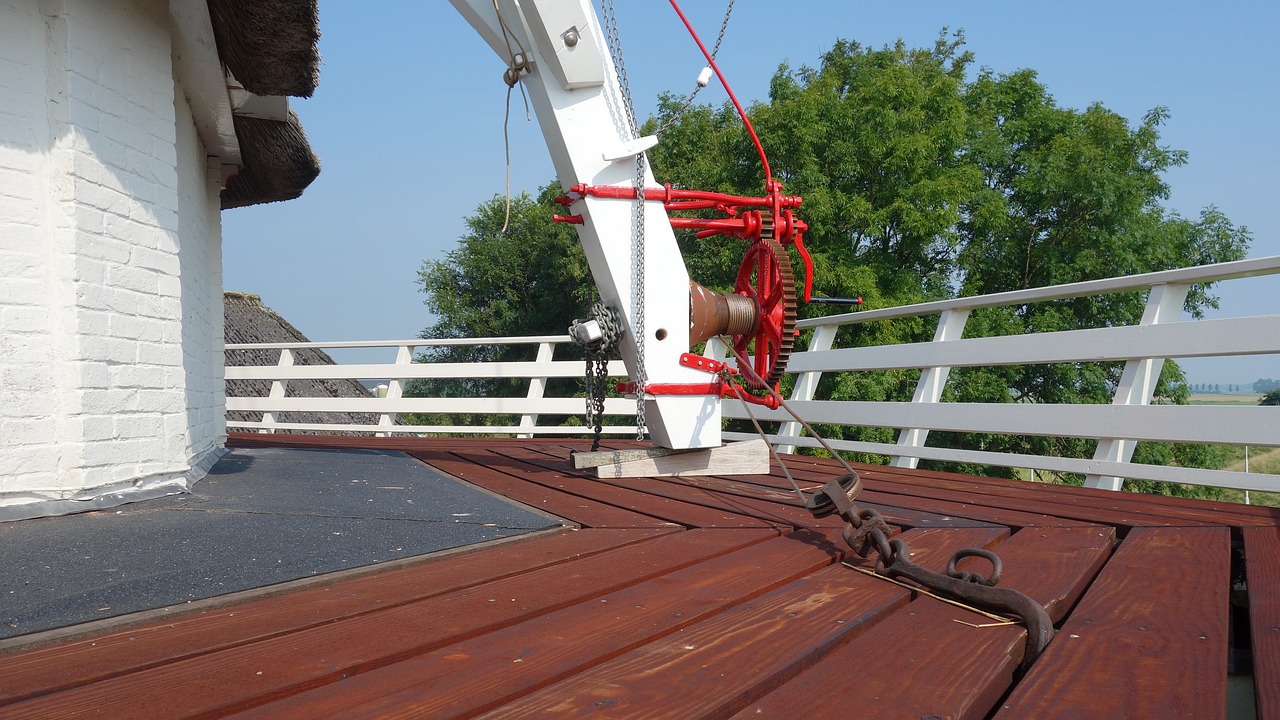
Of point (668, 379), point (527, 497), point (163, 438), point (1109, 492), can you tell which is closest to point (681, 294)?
point (668, 379)

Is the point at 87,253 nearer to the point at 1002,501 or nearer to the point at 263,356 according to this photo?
the point at 1002,501

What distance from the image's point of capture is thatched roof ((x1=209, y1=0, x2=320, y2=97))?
3.38 meters

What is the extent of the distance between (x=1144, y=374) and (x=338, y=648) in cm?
318

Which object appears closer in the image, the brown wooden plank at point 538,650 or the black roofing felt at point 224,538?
the brown wooden plank at point 538,650

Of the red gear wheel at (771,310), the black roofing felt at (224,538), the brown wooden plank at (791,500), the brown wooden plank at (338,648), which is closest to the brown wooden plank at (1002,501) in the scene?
the brown wooden plank at (791,500)

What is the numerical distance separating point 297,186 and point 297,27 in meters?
3.08

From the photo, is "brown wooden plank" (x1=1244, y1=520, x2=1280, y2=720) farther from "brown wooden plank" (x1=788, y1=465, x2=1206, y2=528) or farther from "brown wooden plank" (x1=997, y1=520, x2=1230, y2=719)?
"brown wooden plank" (x1=788, y1=465, x2=1206, y2=528)

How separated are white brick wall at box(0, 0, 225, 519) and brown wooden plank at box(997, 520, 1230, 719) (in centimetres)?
299

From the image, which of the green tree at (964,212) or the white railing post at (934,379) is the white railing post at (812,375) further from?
the green tree at (964,212)

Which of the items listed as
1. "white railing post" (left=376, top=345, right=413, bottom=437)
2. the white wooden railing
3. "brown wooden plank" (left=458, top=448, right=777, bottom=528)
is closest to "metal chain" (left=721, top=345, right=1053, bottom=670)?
"brown wooden plank" (left=458, top=448, right=777, bottom=528)

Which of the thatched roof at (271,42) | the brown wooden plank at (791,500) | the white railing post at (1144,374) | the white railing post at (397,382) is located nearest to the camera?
the brown wooden plank at (791,500)

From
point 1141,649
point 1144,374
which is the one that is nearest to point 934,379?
point 1144,374

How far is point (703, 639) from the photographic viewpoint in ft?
4.50

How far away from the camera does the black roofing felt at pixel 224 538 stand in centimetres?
167
